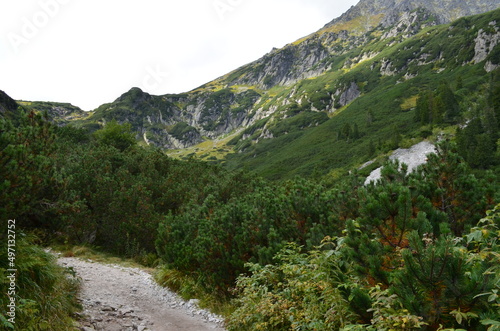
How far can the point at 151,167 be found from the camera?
817 inches

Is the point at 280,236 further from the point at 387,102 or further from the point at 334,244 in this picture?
the point at 387,102

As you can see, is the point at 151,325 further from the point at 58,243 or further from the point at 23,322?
the point at 58,243

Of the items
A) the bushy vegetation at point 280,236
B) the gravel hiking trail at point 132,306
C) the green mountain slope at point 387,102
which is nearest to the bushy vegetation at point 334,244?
the bushy vegetation at point 280,236

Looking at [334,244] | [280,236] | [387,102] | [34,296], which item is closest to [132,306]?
[34,296]

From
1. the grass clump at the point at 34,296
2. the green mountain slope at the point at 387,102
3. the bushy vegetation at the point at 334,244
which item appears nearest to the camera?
the bushy vegetation at the point at 334,244

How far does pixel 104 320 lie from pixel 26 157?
3746 millimetres

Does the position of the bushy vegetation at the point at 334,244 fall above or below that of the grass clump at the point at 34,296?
below

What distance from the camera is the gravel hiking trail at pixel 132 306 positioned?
20.6 ft

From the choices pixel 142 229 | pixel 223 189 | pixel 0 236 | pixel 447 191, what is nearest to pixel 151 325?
pixel 0 236

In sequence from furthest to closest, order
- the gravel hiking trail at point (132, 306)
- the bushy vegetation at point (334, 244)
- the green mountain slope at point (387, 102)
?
1. the green mountain slope at point (387, 102)
2. the gravel hiking trail at point (132, 306)
3. the bushy vegetation at point (334, 244)

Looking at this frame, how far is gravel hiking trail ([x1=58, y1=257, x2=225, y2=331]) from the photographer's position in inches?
247

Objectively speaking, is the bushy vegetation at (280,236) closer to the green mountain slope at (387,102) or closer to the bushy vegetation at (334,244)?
the bushy vegetation at (334,244)

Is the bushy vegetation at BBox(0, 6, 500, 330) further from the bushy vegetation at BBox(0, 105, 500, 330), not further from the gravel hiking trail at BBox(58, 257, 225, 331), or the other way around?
the gravel hiking trail at BBox(58, 257, 225, 331)

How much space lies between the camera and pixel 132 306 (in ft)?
24.7
